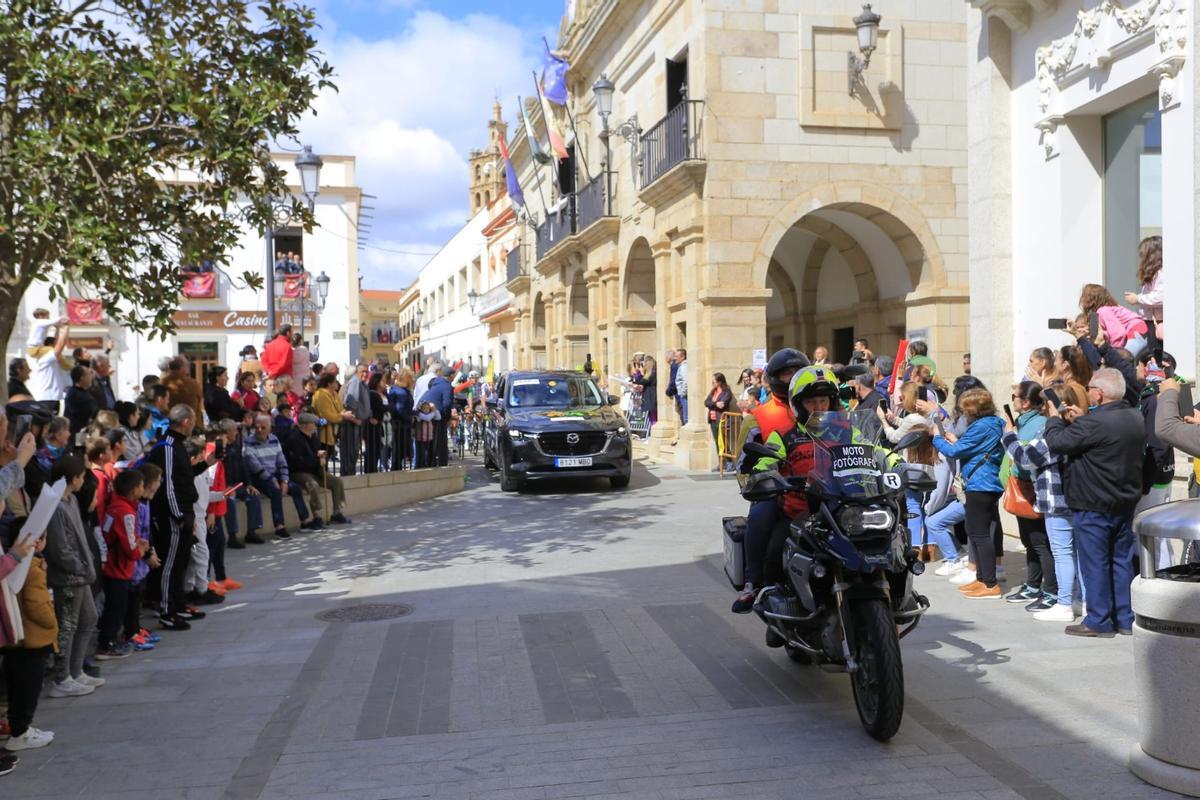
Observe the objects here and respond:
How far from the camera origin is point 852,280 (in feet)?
71.1

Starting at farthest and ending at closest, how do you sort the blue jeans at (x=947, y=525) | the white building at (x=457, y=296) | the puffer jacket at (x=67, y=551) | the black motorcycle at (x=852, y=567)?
the white building at (x=457, y=296) < the blue jeans at (x=947, y=525) < the puffer jacket at (x=67, y=551) < the black motorcycle at (x=852, y=567)

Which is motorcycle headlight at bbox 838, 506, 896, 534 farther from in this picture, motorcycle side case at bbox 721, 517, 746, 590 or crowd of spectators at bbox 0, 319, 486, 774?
crowd of spectators at bbox 0, 319, 486, 774

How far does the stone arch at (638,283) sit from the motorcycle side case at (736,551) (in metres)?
17.4

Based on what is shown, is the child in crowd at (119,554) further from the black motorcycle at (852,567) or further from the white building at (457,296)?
the white building at (457,296)

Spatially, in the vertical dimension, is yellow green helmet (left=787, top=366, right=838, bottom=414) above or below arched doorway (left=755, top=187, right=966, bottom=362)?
below

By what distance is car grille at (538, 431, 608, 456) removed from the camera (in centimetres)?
1562

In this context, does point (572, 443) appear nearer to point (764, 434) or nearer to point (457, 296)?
point (764, 434)

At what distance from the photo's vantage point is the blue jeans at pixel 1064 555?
723 centimetres

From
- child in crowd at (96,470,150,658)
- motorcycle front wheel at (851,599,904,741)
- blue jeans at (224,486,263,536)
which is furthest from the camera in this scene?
blue jeans at (224,486,263,536)

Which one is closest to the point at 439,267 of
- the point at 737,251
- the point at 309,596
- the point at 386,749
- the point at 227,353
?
the point at 227,353

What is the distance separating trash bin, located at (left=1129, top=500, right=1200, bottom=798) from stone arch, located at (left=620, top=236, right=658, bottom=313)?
19145 millimetres

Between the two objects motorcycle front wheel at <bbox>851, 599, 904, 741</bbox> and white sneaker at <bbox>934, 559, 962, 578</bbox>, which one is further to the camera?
white sneaker at <bbox>934, 559, 962, 578</bbox>

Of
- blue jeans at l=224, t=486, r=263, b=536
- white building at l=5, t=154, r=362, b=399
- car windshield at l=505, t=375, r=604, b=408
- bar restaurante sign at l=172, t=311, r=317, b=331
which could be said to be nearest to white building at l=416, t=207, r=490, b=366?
white building at l=5, t=154, r=362, b=399

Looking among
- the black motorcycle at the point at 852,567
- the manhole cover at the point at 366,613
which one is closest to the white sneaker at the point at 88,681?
the manhole cover at the point at 366,613
